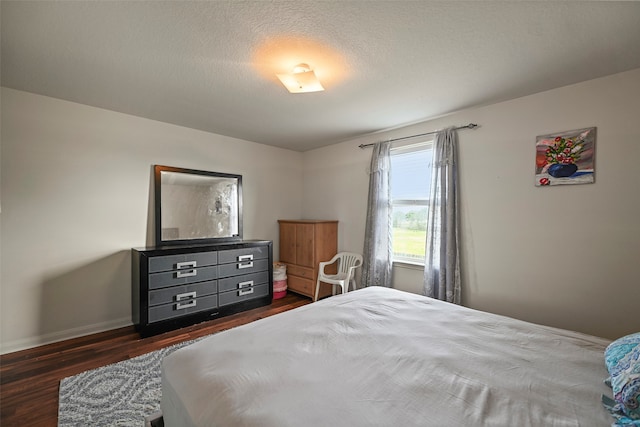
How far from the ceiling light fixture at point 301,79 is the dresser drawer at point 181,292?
2.44 metres

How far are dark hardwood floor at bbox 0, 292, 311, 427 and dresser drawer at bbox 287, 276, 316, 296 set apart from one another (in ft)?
3.04

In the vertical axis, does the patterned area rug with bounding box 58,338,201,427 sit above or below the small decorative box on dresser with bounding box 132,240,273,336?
below

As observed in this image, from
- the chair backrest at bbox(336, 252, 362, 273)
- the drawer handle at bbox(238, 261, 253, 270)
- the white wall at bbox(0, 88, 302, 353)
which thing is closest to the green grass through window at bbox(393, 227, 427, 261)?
the chair backrest at bbox(336, 252, 362, 273)

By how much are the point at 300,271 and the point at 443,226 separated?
2187mm

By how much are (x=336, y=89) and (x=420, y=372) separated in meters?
2.24

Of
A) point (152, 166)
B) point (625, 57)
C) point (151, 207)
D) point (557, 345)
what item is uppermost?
point (625, 57)

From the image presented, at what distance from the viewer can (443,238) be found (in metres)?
2.93

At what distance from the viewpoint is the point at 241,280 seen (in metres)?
3.48

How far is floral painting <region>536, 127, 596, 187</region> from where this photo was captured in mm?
2209

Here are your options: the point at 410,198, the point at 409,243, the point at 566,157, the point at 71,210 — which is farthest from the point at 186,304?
the point at 566,157

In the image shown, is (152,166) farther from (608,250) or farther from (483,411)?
(608,250)

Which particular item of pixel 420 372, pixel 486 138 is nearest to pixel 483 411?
pixel 420 372

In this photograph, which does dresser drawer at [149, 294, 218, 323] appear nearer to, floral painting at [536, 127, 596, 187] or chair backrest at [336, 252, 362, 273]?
chair backrest at [336, 252, 362, 273]

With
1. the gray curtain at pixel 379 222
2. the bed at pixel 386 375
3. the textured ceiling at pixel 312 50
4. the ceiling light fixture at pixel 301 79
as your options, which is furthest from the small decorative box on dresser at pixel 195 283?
the ceiling light fixture at pixel 301 79
